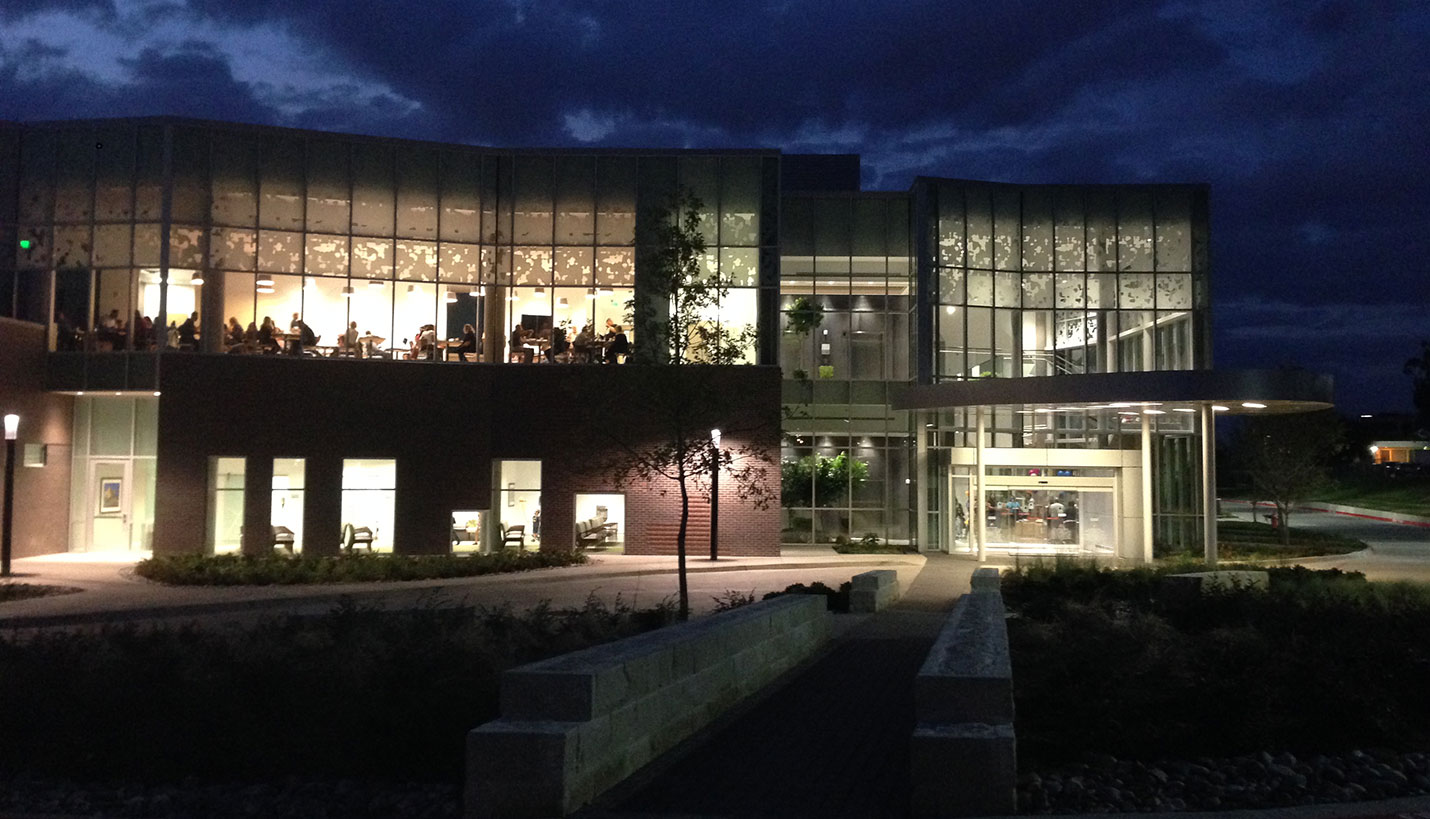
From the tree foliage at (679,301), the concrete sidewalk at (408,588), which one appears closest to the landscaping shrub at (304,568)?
the concrete sidewalk at (408,588)

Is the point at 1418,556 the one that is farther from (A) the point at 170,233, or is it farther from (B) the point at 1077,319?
(A) the point at 170,233

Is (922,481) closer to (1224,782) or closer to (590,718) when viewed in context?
(1224,782)

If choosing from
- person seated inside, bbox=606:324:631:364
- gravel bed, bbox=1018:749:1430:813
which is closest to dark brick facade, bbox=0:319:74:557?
person seated inside, bbox=606:324:631:364

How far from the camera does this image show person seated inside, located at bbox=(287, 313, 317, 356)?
32.8 metres

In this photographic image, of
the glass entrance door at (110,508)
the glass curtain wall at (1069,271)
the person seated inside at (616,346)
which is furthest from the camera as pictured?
the glass curtain wall at (1069,271)

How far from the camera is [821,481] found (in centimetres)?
3900

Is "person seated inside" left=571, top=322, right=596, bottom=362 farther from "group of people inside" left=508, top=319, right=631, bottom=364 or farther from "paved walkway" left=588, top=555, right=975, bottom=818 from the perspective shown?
"paved walkway" left=588, top=555, right=975, bottom=818

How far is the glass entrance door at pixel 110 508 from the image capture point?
108 ft

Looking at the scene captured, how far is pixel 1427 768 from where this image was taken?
26.8 ft

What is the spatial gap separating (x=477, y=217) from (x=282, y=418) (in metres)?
7.68

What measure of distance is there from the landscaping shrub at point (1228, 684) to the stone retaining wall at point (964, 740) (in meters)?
0.87

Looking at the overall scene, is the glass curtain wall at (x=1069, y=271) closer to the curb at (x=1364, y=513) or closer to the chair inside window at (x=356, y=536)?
the chair inside window at (x=356, y=536)

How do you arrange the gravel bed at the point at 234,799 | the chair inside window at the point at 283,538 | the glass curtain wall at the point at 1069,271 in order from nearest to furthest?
1. the gravel bed at the point at 234,799
2. the chair inside window at the point at 283,538
3. the glass curtain wall at the point at 1069,271

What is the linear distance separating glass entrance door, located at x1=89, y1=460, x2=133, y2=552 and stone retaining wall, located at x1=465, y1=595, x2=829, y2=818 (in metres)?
26.6
